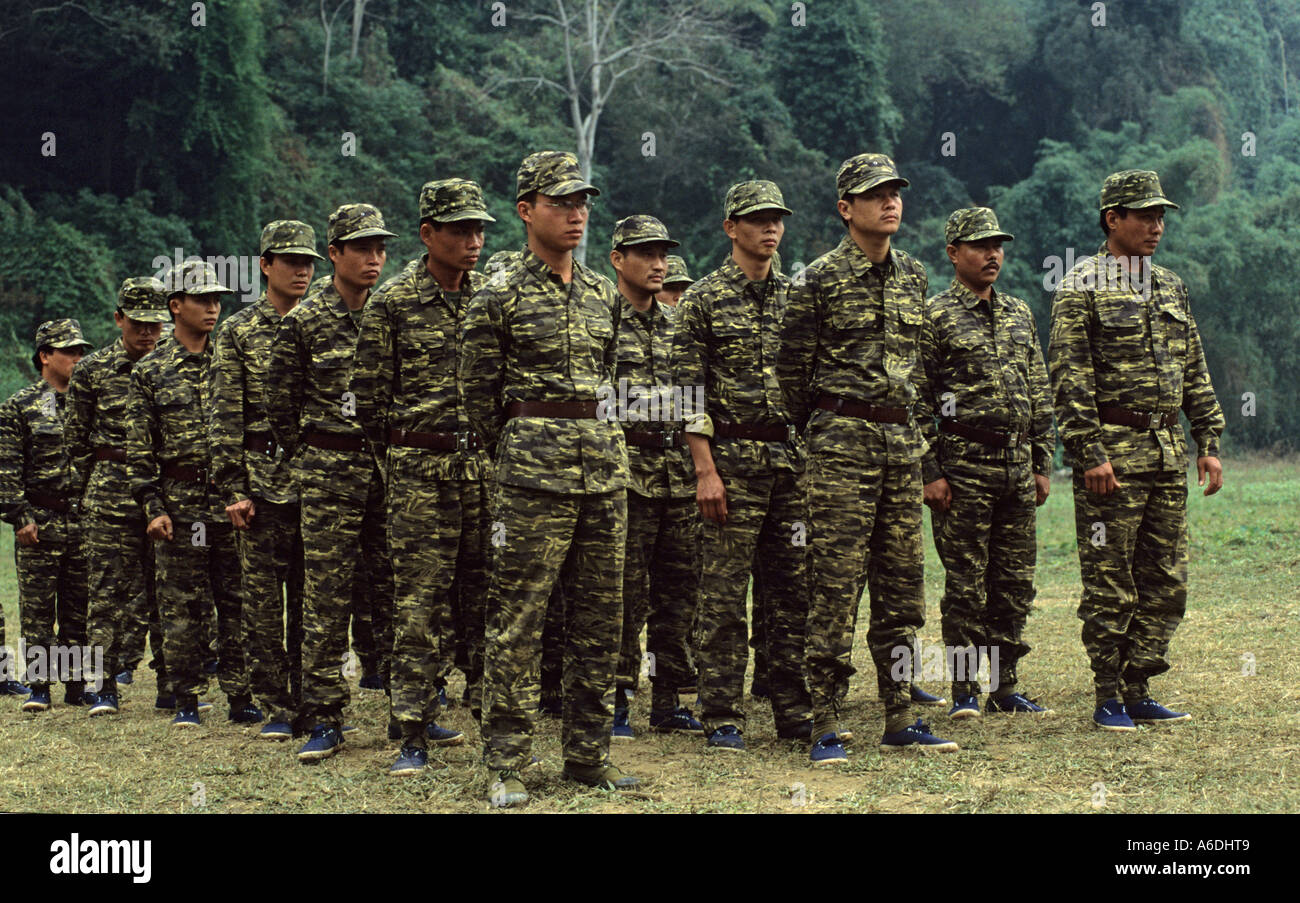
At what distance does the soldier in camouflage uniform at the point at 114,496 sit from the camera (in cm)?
851

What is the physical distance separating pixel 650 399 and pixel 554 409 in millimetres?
1812

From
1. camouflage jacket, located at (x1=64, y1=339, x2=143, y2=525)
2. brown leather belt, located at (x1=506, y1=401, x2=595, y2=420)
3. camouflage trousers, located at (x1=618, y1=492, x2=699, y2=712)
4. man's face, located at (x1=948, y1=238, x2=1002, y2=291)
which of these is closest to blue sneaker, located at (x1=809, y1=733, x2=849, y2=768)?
camouflage trousers, located at (x1=618, y1=492, x2=699, y2=712)

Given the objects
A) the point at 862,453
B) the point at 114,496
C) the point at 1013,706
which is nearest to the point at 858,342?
the point at 862,453

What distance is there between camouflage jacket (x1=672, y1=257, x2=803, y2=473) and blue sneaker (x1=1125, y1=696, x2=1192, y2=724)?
200cm

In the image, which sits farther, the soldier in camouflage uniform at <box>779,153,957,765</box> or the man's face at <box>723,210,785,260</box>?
the man's face at <box>723,210,785,260</box>

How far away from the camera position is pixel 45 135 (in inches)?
1082

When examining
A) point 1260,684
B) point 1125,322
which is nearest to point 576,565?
point 1125,322

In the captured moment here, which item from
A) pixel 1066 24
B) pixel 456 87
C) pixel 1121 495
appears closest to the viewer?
pixel 1121 495

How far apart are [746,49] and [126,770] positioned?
114 ft

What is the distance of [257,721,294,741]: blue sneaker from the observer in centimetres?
729

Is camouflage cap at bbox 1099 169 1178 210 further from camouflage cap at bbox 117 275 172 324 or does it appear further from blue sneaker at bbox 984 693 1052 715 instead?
camouflage cap at bbox 117 275 172 324

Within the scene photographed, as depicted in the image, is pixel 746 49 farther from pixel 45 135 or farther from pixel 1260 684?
pixel 1260 684

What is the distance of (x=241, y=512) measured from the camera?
23.5 feet

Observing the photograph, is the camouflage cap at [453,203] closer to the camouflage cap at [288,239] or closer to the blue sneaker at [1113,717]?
the camouflage cap at [288,239]
